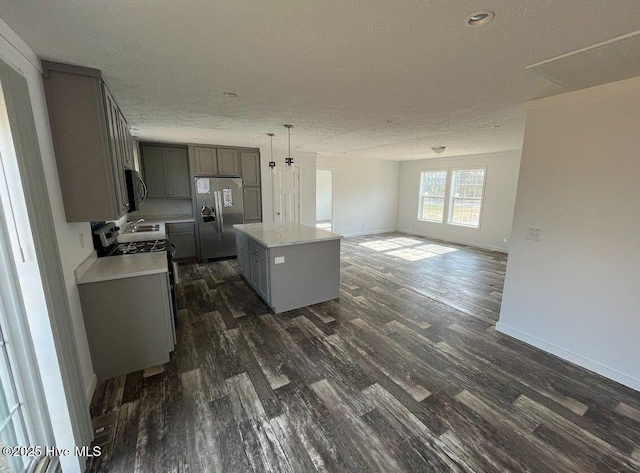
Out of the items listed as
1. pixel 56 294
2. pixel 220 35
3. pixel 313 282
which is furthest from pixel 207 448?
pixel 220 35

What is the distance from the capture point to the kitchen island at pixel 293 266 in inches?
130

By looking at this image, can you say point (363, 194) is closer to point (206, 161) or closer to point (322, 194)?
point (322, 194)

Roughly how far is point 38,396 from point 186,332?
1.46 m

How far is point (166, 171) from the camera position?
537 cm

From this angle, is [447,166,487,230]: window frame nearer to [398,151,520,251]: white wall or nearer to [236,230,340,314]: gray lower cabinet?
[398,151,520,251]: white wall

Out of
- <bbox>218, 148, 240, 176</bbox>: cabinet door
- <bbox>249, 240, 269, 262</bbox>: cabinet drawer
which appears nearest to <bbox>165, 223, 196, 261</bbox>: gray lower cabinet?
<bbox>218, 148, 240, 176</bbox>: cabinet door

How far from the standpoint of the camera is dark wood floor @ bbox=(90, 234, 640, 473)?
1608 mm

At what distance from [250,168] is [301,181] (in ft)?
4.44

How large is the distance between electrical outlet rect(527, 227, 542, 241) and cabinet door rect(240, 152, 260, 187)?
4.89 m

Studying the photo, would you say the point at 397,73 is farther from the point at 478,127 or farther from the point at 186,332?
the point at 186,332

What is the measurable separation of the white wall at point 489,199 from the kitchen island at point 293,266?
5020mm

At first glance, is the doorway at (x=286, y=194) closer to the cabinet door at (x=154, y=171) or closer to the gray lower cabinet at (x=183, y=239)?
the gray lower cabinet at (x=183, y=239)

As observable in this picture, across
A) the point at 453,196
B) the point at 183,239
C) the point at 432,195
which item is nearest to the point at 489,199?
the point at 453,196

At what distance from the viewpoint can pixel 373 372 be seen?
92.4 inches
